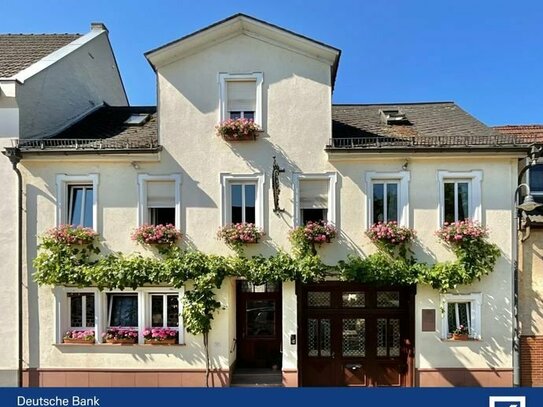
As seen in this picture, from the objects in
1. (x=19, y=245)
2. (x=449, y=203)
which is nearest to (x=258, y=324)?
(x=449, y=203)

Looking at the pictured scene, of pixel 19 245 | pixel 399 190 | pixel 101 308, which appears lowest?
pixel 101 308

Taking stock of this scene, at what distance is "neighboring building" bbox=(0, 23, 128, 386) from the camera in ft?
35.0

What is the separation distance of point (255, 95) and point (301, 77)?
1304mm

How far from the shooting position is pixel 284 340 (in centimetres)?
1062

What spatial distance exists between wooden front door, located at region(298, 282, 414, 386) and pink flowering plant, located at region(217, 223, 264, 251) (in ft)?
6.58

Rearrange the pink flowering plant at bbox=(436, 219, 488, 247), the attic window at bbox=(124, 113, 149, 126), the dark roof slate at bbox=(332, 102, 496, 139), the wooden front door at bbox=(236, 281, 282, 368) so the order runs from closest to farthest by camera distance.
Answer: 1. the pink flowering plant at bbox=(436, 219, 488, 247)
2. the dark roof slate at bbox=(332, 102, 496, 139)
3. the wooden front door at bbox=(236, 281, 282, 368)
4. the attic window at bbox=(124, 113, 149, 126)

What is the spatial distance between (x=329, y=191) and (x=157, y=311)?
5.52 m

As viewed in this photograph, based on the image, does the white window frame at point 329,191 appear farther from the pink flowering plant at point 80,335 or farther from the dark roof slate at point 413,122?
the pink flowering plant at point 80,335

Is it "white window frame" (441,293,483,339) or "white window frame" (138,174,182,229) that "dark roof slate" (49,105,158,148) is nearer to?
"white window frame" (138,174,182,229)

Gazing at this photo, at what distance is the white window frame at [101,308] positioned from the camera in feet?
35.0

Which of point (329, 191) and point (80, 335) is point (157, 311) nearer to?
point (80, 335)

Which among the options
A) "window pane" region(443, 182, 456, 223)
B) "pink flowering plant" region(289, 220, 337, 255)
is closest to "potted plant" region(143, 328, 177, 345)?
"pink flowering plant" region(289, 220, 337, 255)

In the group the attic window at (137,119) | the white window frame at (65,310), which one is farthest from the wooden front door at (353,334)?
the attic window at (137,119)

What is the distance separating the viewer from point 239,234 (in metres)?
10.4
